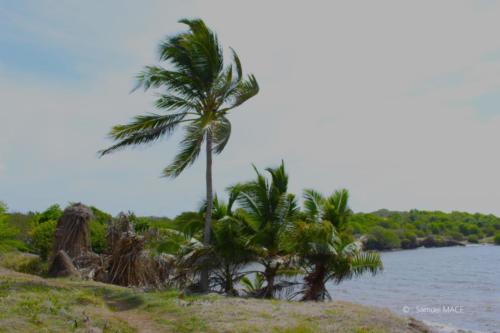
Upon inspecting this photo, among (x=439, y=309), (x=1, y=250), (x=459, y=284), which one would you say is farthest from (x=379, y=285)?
(x=1, y=250)

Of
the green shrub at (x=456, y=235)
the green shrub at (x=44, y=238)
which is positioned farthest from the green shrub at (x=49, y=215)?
the green shrub at (x=456, y=235)

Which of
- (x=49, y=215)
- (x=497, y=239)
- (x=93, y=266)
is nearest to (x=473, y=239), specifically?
(x=497, y=239)

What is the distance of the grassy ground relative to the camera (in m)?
8.22

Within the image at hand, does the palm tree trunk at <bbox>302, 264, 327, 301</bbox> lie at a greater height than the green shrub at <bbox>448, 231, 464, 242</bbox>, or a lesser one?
lesser

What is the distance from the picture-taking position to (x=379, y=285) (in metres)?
30.7

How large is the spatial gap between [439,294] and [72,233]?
18.9 m

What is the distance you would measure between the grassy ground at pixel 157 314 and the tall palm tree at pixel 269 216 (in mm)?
3048

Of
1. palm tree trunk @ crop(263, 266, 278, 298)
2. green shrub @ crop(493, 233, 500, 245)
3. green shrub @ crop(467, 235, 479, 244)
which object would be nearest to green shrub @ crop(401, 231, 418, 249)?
green shrub @ crop(467, 235, 479, 244)

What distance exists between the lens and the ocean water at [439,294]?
1777cm

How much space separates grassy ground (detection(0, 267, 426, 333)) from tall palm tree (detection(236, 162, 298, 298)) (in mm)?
3048

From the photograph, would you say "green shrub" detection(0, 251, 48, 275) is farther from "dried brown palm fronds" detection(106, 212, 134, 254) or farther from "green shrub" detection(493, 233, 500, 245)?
"green shrub" detection(493, 233, 500, 245)

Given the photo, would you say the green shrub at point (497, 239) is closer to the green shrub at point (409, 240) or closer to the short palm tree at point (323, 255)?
the green shrub at point (409, 240)

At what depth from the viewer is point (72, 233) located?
1697 cm

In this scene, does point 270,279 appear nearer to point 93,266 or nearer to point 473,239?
point 93,266
